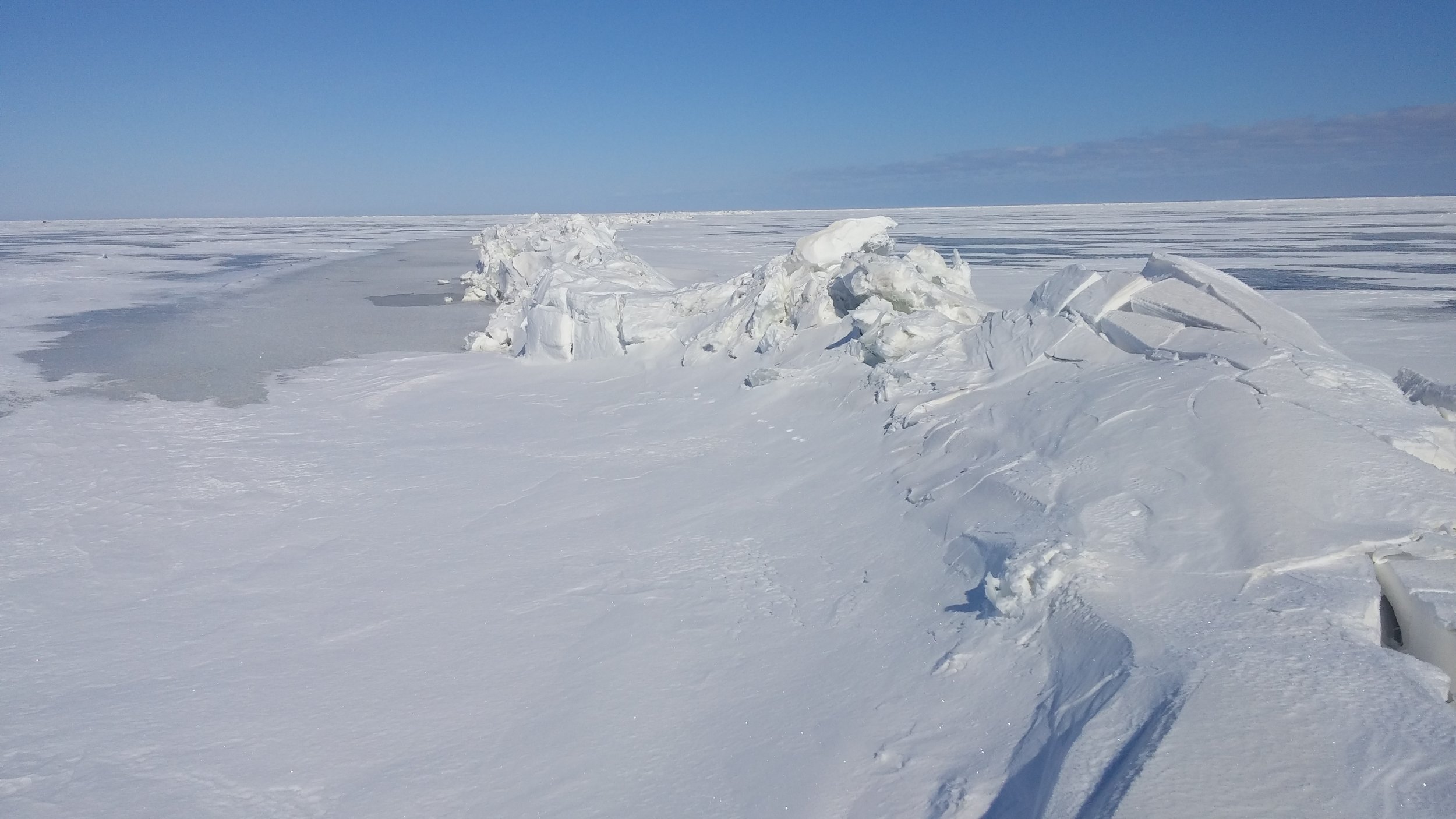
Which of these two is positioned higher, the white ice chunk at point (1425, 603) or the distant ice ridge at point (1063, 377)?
the distant ice ridge at point (1063, 377)

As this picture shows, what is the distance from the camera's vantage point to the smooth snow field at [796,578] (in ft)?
Result: 9.05

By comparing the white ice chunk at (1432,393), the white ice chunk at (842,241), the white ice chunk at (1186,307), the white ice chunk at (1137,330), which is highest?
the white ice chunk at (842,241)

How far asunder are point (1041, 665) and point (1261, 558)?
942 millimetres

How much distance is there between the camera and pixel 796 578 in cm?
448

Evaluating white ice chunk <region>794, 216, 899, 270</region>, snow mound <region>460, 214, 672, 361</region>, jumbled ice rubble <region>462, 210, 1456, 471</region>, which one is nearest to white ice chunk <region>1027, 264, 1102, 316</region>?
jumbled ice rubble <region>462, 210, 1456, 471</region>

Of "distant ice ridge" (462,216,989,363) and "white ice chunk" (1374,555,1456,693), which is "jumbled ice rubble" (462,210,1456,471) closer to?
"distant ice ridge" (462,216,989,363)

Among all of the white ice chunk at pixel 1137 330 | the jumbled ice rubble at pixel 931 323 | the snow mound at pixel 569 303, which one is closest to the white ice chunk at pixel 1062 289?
the jumbled ice rubble at pixel 931 323

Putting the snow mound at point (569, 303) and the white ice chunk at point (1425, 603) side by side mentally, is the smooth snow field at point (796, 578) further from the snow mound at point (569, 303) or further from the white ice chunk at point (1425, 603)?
the snow mound at point (569, 303)

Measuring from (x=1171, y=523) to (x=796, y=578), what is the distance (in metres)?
1.74

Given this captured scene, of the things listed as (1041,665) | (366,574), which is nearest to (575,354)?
(366,574)

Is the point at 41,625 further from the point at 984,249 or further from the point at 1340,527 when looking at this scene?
the point at 984,249

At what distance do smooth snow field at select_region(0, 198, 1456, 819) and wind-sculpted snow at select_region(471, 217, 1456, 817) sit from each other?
0.02 meters

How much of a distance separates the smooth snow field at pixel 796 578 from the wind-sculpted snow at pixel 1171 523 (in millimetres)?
17

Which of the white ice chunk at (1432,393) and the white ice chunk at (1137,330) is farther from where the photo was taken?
the white ice chunk at (1137,330)
